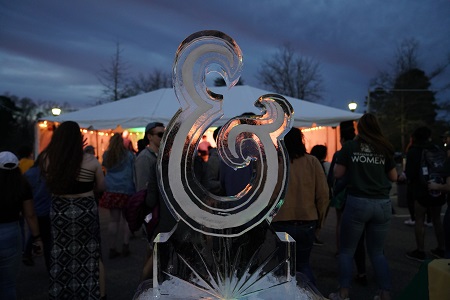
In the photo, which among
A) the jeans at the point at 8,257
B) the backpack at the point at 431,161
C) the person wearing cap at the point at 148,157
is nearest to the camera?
the jeans at the point at 8,257

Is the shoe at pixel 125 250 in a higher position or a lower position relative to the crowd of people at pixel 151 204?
lower

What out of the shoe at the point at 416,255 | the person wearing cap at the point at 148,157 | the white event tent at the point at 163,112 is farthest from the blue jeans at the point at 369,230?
the white event tent at the point at 163,112

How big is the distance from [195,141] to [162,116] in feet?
19.9

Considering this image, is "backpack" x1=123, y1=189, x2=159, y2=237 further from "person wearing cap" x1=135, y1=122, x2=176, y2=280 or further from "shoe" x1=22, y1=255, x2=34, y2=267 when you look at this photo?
"shoe" x1=22, y1=255, x2=34, y2=267

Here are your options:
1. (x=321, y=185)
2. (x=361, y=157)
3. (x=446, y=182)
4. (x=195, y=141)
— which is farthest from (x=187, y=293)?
(x=446, y=182)

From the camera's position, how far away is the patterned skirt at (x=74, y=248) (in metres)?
2.77

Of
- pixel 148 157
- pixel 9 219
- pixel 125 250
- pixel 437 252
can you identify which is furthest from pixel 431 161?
pixel 9 219

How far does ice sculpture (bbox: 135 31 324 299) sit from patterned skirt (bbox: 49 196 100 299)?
162 centimetres

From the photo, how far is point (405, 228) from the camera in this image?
6.35 m

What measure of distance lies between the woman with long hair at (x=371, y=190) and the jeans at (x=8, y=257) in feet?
8.62

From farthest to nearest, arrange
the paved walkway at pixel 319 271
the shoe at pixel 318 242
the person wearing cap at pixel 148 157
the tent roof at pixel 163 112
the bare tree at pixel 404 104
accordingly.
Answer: the bare tree at pixel 404 104 → the tent roof at pixel 163 112 → the shoe at pixel 318 242 → the paved walkway at pixel 319 271 → the person wearing cap at pixel 148 157

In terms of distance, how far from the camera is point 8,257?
2502 millimetres

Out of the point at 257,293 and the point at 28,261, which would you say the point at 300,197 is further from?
the point at 28,261

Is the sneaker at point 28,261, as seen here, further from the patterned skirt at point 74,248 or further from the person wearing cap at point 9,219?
the person wearing cap at point 9,219
